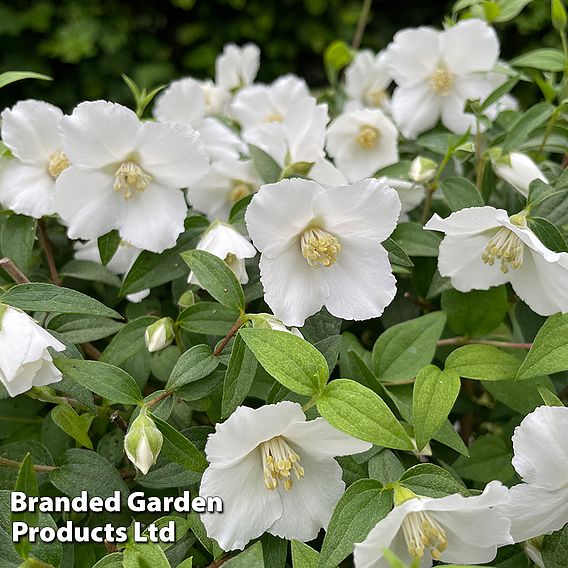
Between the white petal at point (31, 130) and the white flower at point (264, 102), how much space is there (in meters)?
0.49

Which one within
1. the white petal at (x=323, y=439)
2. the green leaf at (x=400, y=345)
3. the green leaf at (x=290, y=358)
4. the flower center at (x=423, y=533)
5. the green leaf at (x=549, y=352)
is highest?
the green leaf at (x=290, y=358)

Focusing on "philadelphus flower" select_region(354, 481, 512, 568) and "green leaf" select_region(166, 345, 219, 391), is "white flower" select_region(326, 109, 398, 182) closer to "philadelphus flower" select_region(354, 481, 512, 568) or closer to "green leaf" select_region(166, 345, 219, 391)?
"green leaf" select_region(166, 345, 219, 391)

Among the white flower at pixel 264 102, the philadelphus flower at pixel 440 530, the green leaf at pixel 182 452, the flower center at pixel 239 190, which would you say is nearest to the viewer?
the philadelphus flower at pixel 440 530

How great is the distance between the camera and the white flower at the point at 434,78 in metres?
1.27

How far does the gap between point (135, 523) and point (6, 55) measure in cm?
319

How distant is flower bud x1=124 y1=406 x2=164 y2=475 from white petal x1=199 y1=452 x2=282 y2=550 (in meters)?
0.06

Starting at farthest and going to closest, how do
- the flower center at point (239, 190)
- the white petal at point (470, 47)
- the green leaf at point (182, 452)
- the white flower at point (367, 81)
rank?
the white flower at point (367, 81)
the white petal at point (470, 47)
the flower center at point (239, 190)
the green leaf at point (182, 452)

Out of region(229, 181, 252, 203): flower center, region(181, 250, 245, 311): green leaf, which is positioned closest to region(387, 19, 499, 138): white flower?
region(229, 181, 252, 203): flower center

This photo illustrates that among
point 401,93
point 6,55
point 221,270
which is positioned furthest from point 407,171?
point 6,55

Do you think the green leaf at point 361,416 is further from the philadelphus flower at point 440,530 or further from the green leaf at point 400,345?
the green leaf at point 400,345

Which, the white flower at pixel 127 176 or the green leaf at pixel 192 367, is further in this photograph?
the white flower at pixel 127 176

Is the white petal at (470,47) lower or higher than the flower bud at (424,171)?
higher

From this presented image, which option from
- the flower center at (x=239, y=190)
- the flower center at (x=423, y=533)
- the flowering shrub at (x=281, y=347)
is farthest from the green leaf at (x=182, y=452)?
the flower center at (x=239, y=190)

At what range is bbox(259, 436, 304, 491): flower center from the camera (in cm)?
74
